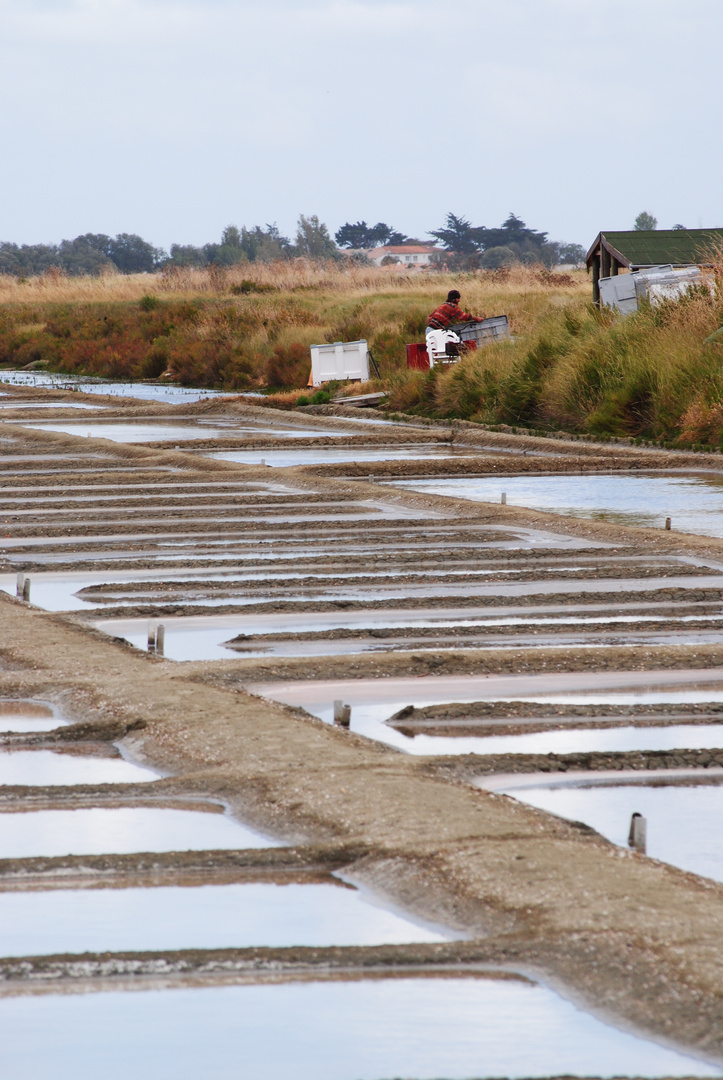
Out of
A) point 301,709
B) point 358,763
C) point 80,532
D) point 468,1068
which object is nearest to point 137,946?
point 468,1068

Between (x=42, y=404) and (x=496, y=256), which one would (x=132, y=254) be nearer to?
(x=496, y=256)

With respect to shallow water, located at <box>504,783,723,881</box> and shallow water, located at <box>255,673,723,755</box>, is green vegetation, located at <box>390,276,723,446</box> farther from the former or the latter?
shallow water, located at <box>504,783,723,881</box>

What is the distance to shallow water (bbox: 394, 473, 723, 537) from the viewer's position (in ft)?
36.6

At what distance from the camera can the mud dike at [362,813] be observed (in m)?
2.97

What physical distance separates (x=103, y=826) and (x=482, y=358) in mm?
17909

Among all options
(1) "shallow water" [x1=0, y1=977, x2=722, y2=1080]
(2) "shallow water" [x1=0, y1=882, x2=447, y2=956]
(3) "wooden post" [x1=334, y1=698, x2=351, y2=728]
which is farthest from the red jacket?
(1) "shallow water" [x1=0, y1=977, x2=722, y2=1080]

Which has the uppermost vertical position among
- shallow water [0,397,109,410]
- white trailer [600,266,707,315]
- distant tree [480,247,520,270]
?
distant tree [480,247,520,270]

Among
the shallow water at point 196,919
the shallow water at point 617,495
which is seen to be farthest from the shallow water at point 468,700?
the shallow water at point 617,495

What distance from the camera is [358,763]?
4.61 meters

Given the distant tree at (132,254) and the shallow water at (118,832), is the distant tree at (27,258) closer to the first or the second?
the distant tree at (132,254)

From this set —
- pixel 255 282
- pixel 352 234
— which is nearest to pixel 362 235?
pixel 352 234

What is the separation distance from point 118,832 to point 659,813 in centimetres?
154

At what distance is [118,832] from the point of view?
4.16 meters

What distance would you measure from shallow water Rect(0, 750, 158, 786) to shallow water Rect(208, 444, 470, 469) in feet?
35.4
